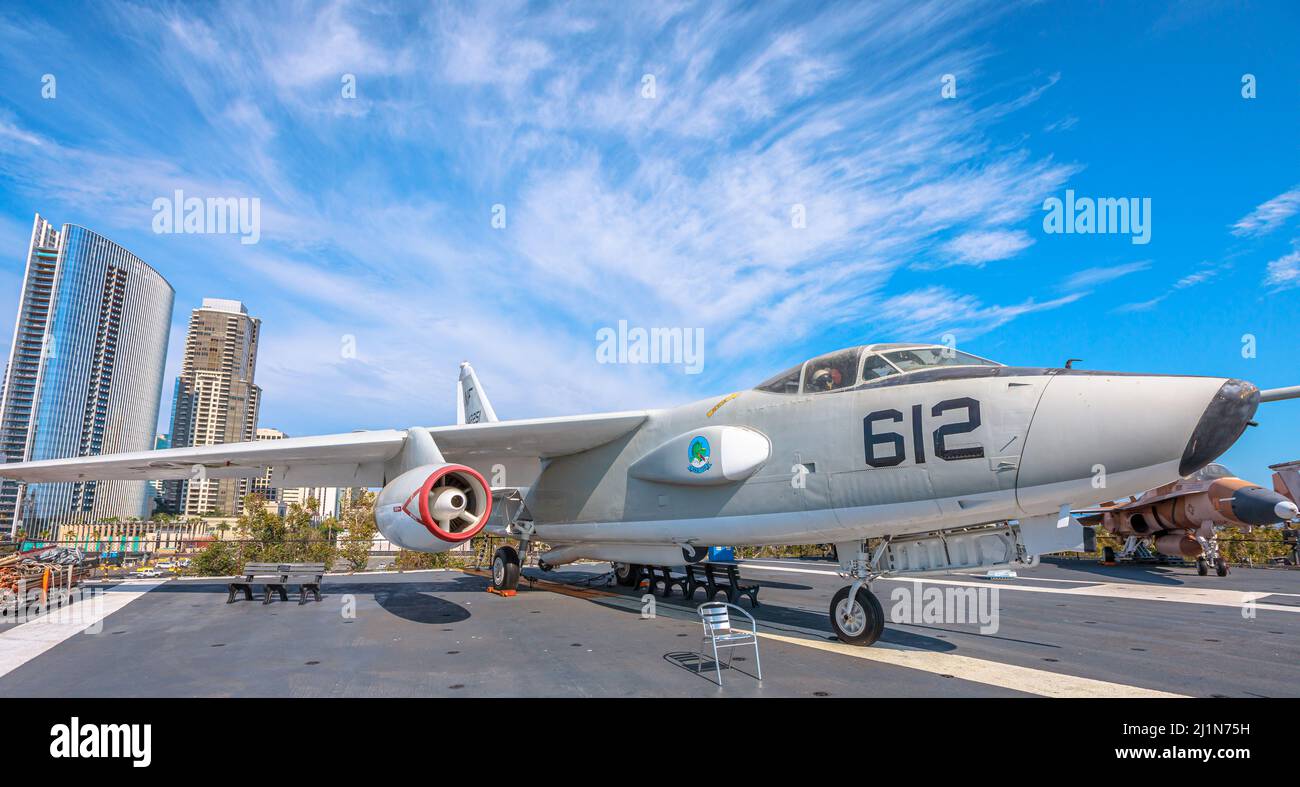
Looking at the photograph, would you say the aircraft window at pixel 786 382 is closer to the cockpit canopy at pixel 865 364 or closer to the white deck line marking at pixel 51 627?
the cockpit canopy at pixel 865 364

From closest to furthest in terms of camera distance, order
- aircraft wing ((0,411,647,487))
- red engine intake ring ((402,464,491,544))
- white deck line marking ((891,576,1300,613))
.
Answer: red engine intake ring ((402,464,491,544))
aircraft wing ((0,411,647,487))
white deck line marking ((891,576,1300,613))

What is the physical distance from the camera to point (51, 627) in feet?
32.3

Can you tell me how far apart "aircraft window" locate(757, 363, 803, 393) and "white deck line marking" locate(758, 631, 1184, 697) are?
3.53 m

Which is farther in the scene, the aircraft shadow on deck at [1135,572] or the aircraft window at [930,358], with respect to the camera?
the aircraft shadow on deck at [1135,572]

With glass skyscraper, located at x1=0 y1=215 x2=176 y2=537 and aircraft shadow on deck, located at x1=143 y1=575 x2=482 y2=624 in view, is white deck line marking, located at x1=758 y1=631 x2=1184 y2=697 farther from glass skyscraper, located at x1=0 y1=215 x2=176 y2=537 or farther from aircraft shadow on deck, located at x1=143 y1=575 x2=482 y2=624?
glass skyscraper, located at x1=0 y1=215 x2=176 y2=537

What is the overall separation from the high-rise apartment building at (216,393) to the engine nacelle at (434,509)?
18296 cm

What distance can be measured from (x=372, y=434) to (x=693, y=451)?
6.21m

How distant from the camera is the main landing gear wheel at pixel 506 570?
15.0 m

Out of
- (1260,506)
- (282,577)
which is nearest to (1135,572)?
(1260,506)

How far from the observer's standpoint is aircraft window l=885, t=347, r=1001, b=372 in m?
7.67

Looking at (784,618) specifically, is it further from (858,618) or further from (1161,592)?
(1161,592)

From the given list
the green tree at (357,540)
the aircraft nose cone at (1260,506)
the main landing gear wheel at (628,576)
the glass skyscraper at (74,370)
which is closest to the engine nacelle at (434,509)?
the main landing gear wheel at (628,576)

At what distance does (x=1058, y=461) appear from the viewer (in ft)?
21.0

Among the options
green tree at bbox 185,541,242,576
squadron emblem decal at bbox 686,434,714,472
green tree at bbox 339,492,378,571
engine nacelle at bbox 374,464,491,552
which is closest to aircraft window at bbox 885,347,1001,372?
squadron emblem decal at bbox 686,434,714,472
